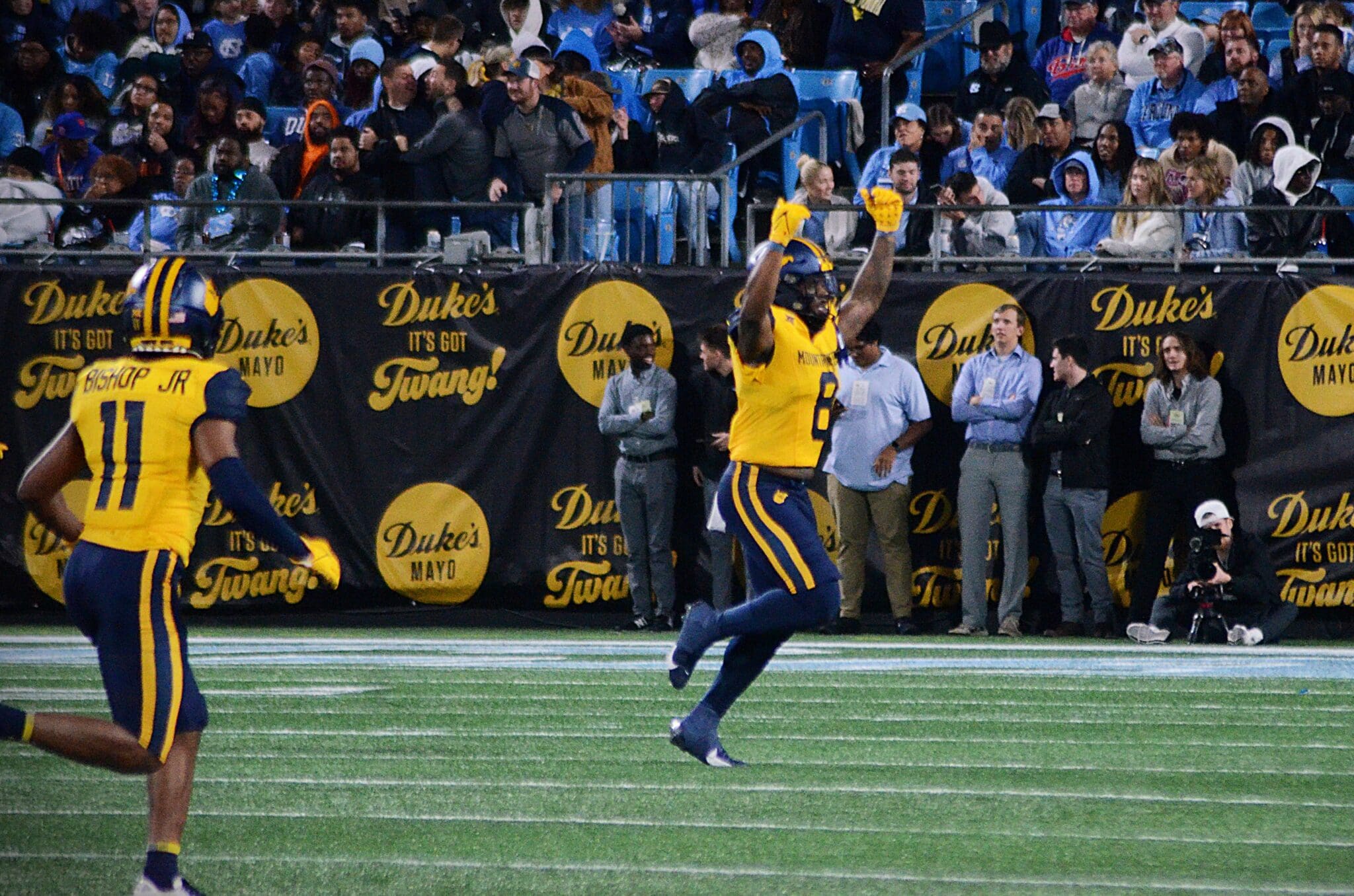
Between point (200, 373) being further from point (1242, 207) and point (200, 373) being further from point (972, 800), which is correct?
point (1242, 207)

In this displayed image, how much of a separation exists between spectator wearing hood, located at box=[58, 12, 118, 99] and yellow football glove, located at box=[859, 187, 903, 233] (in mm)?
12453

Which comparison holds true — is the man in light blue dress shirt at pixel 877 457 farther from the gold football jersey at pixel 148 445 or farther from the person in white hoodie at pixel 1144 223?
the gold football jersey at pixel 148 445

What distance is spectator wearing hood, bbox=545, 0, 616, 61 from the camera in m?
17.5

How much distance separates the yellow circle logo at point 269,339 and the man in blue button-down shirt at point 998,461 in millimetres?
4738

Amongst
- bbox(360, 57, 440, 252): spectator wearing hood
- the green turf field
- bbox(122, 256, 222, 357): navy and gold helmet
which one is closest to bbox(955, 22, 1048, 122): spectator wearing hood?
bbox(360, 57, 440, 252): spectator wearing hood

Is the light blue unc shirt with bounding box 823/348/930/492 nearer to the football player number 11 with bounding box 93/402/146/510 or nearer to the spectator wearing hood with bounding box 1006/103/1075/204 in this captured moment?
the spectator wearing hood with bounding box 1006/103/1075/204

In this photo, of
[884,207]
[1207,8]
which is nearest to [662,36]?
[1207,8]

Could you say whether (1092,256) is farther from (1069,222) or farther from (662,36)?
(662,36)

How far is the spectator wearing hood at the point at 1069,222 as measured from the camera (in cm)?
1371

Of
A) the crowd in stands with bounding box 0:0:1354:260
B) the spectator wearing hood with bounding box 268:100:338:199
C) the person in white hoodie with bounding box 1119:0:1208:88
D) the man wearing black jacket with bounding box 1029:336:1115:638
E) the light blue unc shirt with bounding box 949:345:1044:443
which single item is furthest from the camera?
the person in white hoodie with bounding box 1119:0:1208:88

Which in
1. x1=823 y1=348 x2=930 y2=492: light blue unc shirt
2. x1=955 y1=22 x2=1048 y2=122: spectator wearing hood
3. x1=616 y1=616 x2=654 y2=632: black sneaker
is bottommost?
x1=616 y1=616 x2=654 y2=632: black sneaker

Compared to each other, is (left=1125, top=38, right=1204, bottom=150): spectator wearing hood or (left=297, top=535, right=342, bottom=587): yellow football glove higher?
(left=1125, top=38, right=1204, bottom=150): spectator wearing hood

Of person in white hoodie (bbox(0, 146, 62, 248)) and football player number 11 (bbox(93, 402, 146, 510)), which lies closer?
football player number 11 (bbox(93, 402, 146, 510))

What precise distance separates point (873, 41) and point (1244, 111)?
3.33 m
